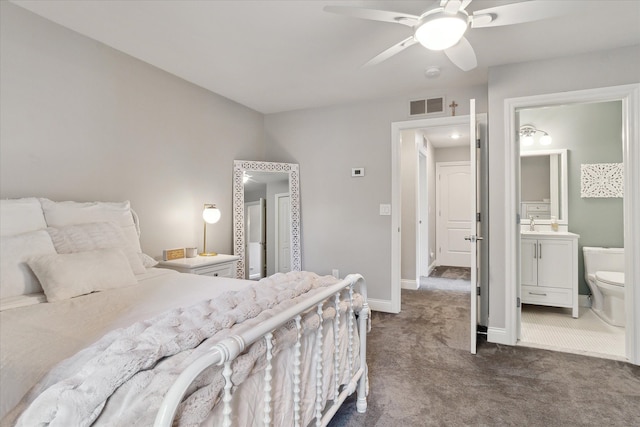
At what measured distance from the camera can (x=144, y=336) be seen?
34.9 inches

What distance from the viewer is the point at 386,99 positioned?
12.5 ft

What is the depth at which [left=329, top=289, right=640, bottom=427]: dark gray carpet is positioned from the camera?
1.89m

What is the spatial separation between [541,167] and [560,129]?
49cm

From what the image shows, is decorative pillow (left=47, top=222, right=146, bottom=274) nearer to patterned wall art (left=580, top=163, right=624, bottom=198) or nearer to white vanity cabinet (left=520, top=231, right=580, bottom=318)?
white vanity cabinet (left=520, top=231, right=580, bottom=318)

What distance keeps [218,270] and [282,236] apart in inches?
46.5

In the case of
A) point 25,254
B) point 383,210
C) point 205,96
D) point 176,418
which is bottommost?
point 176,418

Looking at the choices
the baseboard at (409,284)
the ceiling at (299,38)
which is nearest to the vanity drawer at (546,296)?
the baseboard at (409,284)

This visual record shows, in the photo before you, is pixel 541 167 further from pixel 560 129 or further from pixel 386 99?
pixel 386 99

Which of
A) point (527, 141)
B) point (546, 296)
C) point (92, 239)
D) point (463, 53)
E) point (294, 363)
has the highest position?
point (463, 53)

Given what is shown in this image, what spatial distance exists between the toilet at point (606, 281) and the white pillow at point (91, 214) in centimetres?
438

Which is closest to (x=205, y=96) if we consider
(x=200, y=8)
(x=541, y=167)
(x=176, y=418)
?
(x=200, y=8)

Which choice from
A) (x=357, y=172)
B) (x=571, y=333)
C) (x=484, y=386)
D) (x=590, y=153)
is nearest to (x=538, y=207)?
(x=590, y=153)

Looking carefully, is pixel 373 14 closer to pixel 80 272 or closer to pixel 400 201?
pixel 80 272

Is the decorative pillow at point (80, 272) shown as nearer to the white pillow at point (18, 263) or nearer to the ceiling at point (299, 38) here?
the white pillow at point (18, 263)
